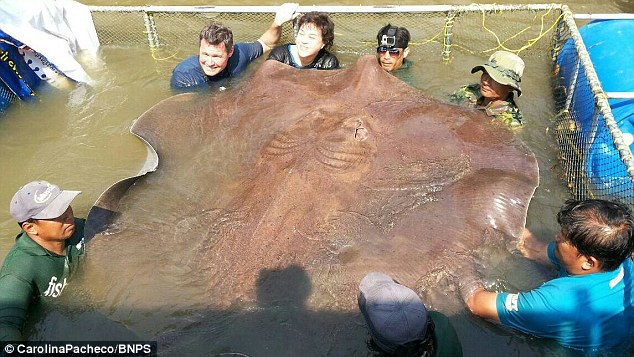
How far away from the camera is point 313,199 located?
3.61 metres

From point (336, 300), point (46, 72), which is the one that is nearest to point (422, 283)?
point (336, 300)

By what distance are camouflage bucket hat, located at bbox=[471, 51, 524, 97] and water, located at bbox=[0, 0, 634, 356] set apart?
836 millimetres

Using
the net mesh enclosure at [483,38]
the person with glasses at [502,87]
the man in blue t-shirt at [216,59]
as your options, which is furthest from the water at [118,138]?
the man in blue t-shirt at [216,59]

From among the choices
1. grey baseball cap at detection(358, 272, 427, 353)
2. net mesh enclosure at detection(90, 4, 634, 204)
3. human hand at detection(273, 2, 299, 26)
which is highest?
human hand at detection(273, 2, 299, 26)

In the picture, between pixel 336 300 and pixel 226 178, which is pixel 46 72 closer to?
pixel 226 178

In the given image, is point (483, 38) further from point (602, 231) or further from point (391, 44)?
point (602, 231)

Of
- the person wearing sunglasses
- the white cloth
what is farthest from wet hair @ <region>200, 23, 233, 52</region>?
the white cloth

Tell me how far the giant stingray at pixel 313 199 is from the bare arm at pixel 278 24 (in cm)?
261

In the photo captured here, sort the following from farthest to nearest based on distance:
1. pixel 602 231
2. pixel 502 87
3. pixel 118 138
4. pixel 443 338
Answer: pixel 118 138, pixel 502 87, pixel 602 231, pixel 443 338

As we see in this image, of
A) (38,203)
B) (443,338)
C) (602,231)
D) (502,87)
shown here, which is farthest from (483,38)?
(38,203)

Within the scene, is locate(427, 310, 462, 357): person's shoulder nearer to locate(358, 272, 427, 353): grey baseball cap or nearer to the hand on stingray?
locate(358, 272, 427, 353): grey baseball cap

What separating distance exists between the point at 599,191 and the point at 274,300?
12.4 ft

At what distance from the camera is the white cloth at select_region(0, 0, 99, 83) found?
631 centimetres

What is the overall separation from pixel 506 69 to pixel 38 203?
4906 millimetres
